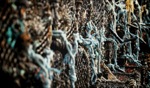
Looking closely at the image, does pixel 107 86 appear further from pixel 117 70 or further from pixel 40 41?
pixel 40 41

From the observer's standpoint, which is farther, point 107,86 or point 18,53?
point 107,86

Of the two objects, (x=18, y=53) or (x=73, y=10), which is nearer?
(x=18, y=53)

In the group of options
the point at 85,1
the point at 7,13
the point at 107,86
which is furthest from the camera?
the point at 107,86

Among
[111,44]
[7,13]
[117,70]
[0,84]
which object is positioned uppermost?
[7,13]

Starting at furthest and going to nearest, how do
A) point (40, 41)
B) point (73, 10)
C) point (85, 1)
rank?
point (85, 1) < point (73, 10) < point (40, 41)

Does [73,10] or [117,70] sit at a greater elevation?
[73,10]

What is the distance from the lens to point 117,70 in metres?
9.64

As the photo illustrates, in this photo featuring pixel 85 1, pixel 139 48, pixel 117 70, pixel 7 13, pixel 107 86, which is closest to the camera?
pixel 7 13

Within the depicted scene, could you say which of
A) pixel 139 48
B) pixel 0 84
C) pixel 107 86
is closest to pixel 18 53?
pixel 0 84

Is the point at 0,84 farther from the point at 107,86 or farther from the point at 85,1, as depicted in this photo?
the point at 107,86

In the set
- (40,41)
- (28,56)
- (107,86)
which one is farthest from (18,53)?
(107,86)

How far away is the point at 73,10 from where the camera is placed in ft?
18.4

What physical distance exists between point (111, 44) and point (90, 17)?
3.02 m

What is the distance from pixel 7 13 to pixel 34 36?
59 cm
